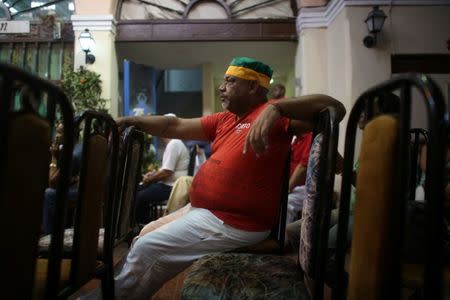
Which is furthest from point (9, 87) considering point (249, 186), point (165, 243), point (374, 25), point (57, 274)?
point (374, 25)

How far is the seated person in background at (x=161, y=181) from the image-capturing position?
3795 millimetres

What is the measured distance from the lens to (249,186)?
1.51 metres

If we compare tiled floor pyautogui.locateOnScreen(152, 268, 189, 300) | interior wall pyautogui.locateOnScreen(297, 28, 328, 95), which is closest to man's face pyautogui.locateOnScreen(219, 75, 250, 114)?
tiled floor pyautogui.locateOnScreen(152, 268, 189, 300)

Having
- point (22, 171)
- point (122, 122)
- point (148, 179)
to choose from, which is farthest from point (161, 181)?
point (22, 171)

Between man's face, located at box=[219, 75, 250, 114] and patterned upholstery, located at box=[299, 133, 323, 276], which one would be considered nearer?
patterned upholstery, located at box=[299, 133, 323, 276]

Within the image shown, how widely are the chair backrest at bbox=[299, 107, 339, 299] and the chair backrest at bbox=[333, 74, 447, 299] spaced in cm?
21

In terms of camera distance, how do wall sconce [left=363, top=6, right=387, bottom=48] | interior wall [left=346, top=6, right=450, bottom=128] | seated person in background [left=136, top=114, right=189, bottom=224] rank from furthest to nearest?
interior wall [left=346, top=6, right=450, bottom=128] → wall sconce [left=363, top=6, right=387, bottom=48] → seated person in background [left=136, top=114, right=189, bottom=224]

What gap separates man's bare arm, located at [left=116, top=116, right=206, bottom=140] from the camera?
193cm

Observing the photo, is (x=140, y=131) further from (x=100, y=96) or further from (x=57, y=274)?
(x=100, y=96)

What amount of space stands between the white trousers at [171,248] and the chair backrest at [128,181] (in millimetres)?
254

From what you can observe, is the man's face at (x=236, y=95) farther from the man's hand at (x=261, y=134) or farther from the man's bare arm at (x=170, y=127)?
the man's hand at (x=261, y=134)

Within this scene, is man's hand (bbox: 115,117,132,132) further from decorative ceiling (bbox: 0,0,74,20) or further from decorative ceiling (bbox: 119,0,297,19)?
decorative ceiling (bbox: 0,0,74,20)

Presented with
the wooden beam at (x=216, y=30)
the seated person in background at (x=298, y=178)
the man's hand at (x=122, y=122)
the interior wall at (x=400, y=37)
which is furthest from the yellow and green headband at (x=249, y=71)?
the wooden beam at (x=216, y=30)

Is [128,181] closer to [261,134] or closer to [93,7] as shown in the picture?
[261,134]
